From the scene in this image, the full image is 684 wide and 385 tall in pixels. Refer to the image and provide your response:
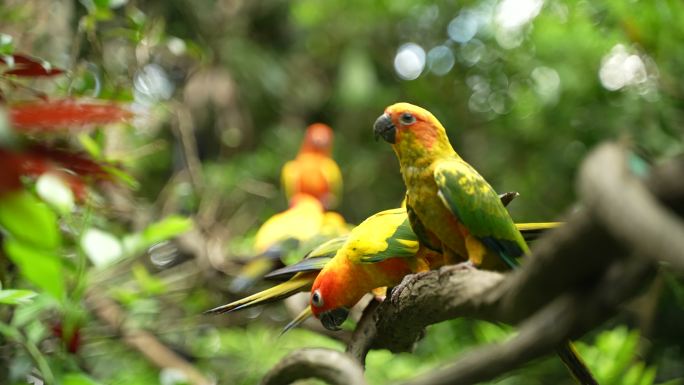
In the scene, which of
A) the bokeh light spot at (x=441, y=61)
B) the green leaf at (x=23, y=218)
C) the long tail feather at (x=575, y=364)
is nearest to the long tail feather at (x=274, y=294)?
the long tail feather at (x=575, y=364)

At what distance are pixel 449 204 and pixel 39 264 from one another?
520 millimetres

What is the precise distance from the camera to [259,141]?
4.07 meters

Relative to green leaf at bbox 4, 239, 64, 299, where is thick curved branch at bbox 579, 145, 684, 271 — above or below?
above

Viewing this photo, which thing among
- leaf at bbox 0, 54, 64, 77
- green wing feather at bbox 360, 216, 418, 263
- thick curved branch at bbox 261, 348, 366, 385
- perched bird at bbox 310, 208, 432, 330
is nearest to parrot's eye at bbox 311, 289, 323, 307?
perched bird at bbox 310, 208, 432, 330

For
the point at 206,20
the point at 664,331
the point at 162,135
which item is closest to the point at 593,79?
the point at 664,331

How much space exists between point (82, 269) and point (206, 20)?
7.14 ft

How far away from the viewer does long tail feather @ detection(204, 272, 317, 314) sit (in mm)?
1123

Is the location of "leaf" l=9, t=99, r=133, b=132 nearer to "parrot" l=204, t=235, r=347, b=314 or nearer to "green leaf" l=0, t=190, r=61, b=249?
"green leaf" l=0, t=190, r=61, b=249

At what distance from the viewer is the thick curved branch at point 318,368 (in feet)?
2.50

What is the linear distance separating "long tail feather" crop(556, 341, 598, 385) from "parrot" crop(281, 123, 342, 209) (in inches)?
70.3

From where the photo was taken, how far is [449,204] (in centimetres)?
98

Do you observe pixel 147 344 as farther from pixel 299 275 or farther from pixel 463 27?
pixel 463 27

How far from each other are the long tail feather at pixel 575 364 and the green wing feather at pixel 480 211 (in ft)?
0.41

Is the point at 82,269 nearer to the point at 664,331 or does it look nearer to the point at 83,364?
the point at 83,364
